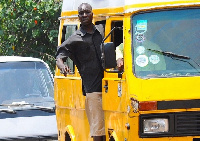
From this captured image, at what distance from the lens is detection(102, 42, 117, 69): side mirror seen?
8.63 m

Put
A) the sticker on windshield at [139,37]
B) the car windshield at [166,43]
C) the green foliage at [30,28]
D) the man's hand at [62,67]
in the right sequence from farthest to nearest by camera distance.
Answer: the green foliage at [30,28] < the man's hand at [62,67] < the sticker on windshield at [139,37] < the car windshield at [166,43]

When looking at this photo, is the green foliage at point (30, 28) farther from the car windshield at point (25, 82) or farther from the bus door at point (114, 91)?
the bus door at point (114, 91)

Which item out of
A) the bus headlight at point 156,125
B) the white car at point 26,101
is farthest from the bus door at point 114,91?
the white car at point 26,101

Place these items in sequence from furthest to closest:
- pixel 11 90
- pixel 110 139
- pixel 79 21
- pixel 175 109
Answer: pixel 11 90
pixel 79 21
pixel 110 139
pixel 175 109

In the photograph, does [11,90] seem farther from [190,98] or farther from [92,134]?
[190,98]

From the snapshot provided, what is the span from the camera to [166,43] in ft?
28.7

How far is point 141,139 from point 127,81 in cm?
61

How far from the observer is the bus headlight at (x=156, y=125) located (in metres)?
8.37

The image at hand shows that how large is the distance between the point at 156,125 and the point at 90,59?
1.50 m

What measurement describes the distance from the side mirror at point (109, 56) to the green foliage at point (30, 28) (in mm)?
9155

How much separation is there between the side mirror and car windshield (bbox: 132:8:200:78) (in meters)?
0.21

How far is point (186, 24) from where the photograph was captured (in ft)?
28.9

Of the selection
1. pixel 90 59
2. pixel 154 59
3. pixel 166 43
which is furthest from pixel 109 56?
pixel 90 59

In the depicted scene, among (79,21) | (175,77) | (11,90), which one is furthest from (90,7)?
(11,90)
